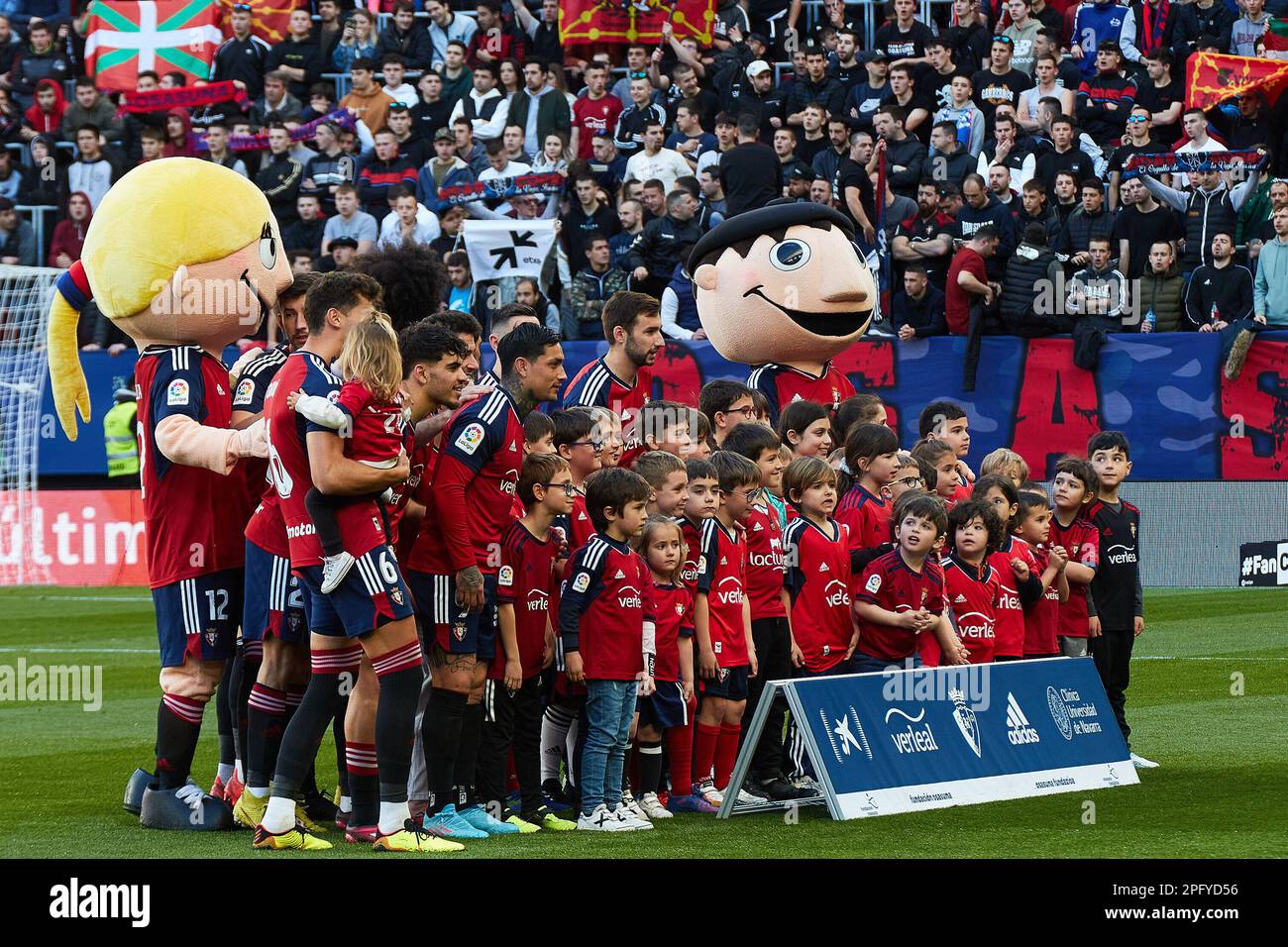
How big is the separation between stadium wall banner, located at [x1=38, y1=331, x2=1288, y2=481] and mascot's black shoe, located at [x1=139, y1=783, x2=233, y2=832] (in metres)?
10.6

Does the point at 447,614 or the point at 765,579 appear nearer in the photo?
the point at 447,614

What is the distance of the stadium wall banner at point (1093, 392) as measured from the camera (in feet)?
55.2

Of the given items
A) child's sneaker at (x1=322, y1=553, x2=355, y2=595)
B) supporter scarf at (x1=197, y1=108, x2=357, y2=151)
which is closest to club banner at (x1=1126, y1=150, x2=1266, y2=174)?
supporter scarf at (x1=197, y1=108, x2=357, y2=151)

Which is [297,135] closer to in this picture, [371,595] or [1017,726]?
[1017,726]

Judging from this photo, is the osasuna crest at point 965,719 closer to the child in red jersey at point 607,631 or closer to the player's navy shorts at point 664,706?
the player's navy shorts at point 664,706

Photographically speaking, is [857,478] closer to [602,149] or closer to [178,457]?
[178,457]

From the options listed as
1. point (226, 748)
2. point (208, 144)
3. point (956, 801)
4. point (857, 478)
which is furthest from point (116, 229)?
point (208, 144)

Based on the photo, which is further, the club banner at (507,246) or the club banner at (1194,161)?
the club banner at (507,246)

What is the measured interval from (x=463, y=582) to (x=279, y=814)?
1127 mm

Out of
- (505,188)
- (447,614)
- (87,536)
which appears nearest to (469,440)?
(447,614)

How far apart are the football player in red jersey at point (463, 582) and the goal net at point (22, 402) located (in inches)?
543

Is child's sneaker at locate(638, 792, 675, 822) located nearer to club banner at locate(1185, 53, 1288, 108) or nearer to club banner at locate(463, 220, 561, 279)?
club banner at locate(463, 220, 561, 279)

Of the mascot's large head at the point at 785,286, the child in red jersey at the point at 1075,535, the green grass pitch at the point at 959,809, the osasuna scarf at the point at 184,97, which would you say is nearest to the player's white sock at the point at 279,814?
the green grass pitch at the point at 959,809

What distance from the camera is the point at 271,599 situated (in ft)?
24.7
